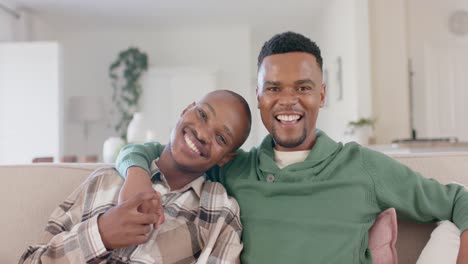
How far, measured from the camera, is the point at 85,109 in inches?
266

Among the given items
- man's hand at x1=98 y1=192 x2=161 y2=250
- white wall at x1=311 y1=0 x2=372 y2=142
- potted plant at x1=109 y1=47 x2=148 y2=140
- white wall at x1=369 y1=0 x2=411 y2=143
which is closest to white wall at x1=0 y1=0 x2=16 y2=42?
potted plant at x1=109 y1=47 x2=148 y2=140

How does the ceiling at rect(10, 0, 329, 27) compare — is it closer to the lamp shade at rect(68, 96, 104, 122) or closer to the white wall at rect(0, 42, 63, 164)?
the white wall at rect(0, 42, 63, 164)

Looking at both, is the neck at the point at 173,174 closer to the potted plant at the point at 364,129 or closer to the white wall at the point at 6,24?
the potted plant at the point at 364,129

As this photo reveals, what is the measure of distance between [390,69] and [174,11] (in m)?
3.06

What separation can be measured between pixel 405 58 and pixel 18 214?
147 inches

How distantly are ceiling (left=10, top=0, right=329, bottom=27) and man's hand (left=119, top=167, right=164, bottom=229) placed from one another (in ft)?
16.3

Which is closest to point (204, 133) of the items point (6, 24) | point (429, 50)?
point (429, 50)

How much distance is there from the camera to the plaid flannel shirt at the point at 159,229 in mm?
1006

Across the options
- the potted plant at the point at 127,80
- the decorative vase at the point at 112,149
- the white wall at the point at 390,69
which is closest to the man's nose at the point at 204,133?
the decorative vase at the point at 112,149

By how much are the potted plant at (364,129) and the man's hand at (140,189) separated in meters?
3.18

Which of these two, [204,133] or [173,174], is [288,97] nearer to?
[204,133]

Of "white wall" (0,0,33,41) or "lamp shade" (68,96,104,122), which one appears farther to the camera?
"lamp shade" (68,96,104,122)

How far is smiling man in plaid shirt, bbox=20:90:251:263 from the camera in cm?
99

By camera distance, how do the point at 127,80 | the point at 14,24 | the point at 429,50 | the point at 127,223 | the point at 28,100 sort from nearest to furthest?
the point at 127,223 → the point at 429,50 → the point at 28,100 → the point at 14,24 → the point at 127,80
